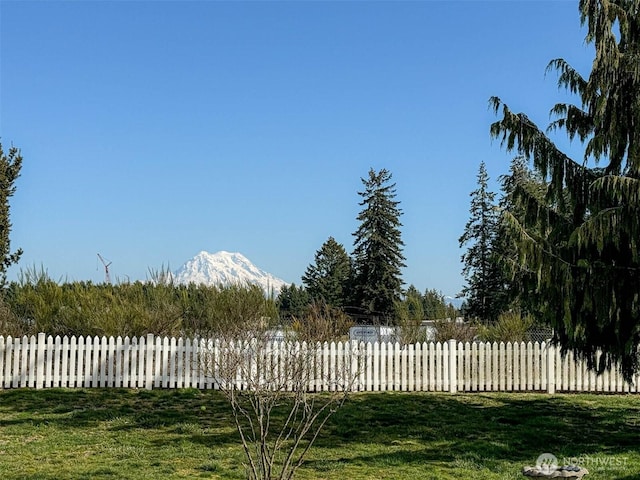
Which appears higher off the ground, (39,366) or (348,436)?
(39,366)

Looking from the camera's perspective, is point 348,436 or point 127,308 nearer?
point 348,436

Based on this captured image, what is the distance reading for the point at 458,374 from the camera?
533 inches

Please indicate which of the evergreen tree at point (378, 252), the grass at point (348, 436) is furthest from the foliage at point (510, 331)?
the evergreen tree at point (378, 252)

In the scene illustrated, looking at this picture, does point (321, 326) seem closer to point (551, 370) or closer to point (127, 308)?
point (127, 308)

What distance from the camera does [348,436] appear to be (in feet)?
28.7

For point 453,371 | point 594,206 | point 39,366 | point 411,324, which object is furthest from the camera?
point 411,324

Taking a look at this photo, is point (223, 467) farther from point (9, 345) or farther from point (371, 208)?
point (371, 208)

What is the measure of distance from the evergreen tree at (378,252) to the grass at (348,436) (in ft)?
84.8

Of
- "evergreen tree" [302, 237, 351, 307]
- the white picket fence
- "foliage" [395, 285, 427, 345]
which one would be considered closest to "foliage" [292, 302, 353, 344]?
the white picket fence

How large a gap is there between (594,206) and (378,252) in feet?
99.3

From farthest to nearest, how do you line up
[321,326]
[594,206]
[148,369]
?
[321,326] → [148,369] → [594,206]

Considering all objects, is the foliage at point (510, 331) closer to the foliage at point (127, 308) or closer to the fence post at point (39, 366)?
the foliage at point (127, 308)

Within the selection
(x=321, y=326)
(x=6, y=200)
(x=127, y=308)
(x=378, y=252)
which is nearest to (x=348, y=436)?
(x=321, y=326)

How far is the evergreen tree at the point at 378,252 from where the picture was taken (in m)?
38.7
